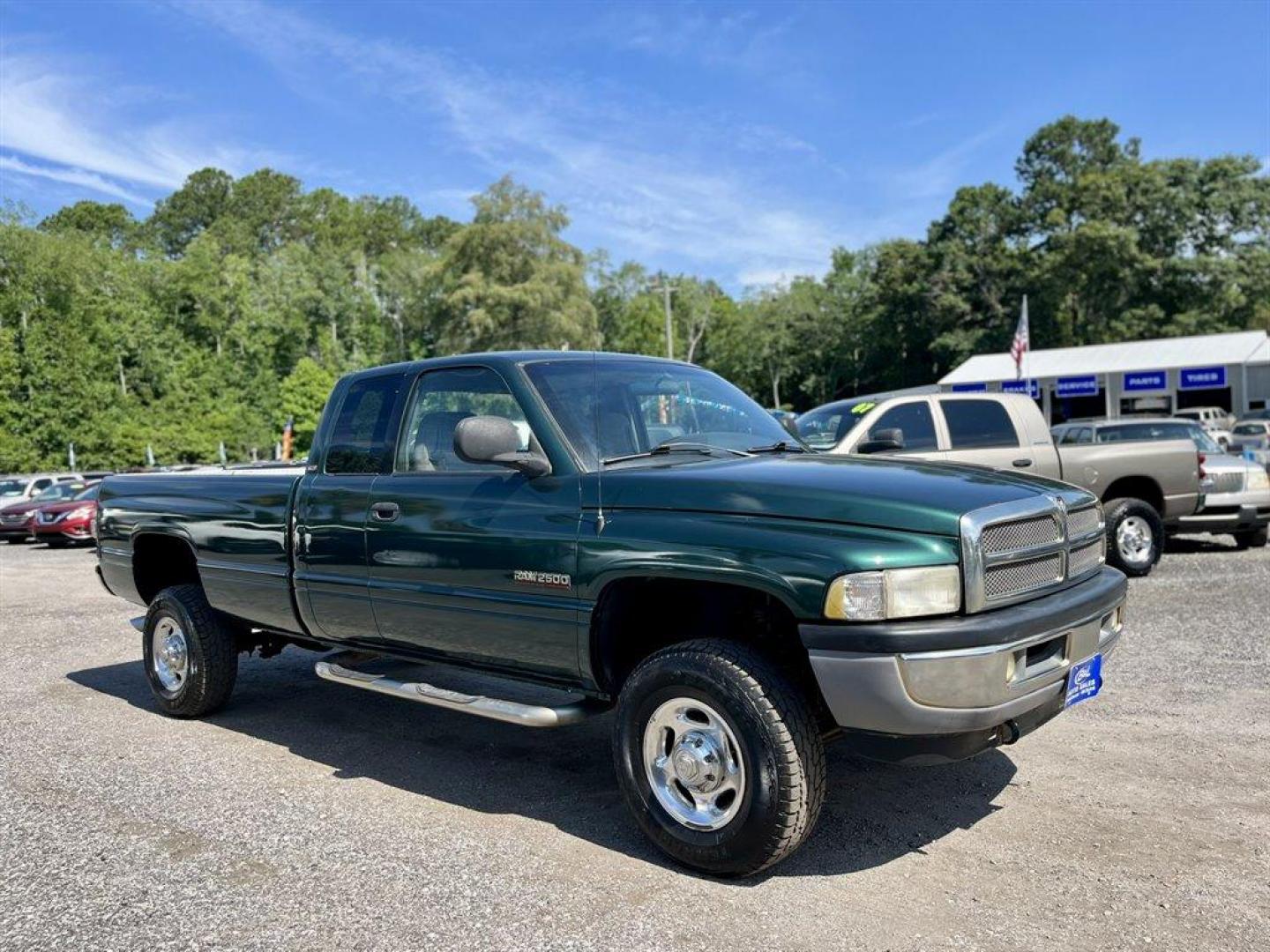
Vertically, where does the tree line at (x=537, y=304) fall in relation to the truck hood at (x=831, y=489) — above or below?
above

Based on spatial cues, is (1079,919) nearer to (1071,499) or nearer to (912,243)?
(1071,499)

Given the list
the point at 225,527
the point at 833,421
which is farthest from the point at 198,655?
the point at 833,421

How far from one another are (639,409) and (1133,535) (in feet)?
26.9

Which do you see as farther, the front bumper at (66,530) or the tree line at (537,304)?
the tree line at (537,304)

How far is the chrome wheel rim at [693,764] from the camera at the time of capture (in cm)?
366

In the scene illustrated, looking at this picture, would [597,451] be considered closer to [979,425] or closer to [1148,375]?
[979,425]

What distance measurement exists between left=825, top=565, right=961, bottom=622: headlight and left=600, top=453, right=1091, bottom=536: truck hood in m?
0.16

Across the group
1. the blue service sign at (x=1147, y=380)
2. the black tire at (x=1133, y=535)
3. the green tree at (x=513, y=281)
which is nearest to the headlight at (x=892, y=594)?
the black tire at (x=1133, y=535)

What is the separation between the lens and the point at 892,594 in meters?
3.33

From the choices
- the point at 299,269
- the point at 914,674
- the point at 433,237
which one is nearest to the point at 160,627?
the point at 914,674

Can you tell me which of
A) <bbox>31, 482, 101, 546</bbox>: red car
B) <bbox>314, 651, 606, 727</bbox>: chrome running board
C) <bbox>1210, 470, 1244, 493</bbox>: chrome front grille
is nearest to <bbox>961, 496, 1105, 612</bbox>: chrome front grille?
<bbox>314, 651, 606, 727</bbox>: chrome running board

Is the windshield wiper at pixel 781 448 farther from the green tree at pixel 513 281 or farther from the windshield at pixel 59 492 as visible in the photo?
the green tree at pixel 513 281

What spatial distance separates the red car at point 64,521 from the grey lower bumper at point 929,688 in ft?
71.7

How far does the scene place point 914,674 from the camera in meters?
3.29
